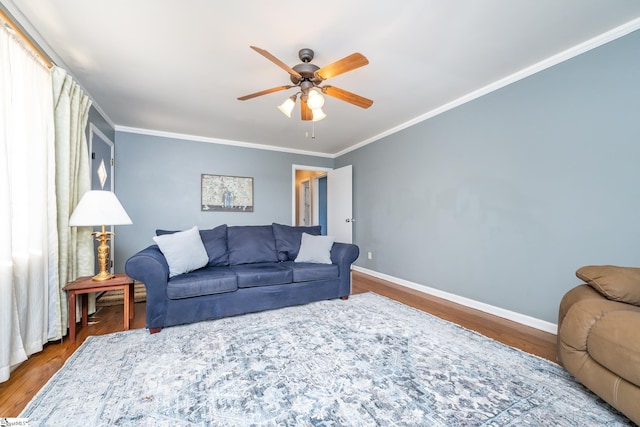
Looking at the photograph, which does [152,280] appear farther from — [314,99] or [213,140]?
[213,140]

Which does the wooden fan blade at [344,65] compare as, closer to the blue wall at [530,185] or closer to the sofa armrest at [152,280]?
the blue wall at [530,185]

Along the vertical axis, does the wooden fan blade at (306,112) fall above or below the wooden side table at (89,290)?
above

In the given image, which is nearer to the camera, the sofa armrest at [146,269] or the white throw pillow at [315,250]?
the sofa armrest at [146,269]

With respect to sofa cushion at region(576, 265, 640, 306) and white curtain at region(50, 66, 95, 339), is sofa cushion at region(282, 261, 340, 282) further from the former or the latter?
sofa cushion at region(576, 265, 640, 306)

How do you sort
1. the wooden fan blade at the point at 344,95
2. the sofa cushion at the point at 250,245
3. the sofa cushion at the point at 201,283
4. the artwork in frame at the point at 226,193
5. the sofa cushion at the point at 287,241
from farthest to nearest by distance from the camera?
the artwork in frame at the point at 226,193 < the sofa cushion at the point at 287,241 < the sofa cushion at the point at 250,245 < the sofa cushion at the point at 201,283 < the wooden fan blade at the point at 344,95

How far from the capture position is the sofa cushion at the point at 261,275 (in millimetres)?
2720

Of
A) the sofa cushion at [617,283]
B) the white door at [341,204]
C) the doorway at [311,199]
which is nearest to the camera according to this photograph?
the sofa cushion at [617,283]

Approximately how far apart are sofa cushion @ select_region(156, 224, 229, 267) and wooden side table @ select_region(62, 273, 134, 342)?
0.75 meters

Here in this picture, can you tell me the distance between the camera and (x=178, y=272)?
260 cm

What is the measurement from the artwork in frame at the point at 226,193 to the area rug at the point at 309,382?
2808 millimetres

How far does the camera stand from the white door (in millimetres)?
5152

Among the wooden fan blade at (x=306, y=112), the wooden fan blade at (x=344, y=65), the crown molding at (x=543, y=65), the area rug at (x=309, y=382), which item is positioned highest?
the crown molding at (x=543, y=65)

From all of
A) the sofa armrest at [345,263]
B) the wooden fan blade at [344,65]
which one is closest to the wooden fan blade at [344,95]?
the wooden fan blade at [344,65]

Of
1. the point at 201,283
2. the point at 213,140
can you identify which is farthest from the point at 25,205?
the point at 213,140
